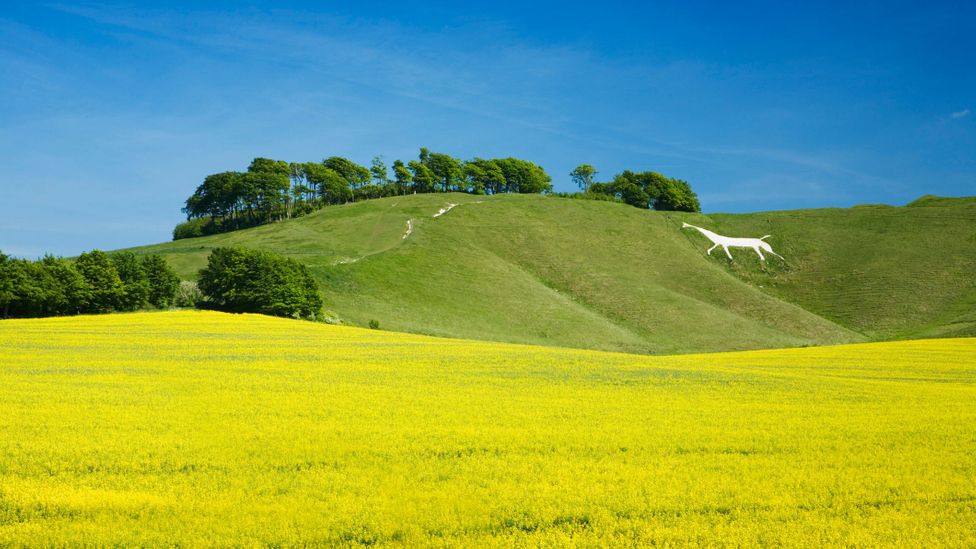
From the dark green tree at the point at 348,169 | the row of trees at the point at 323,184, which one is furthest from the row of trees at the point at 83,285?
the dark green tree at the point at 348,169

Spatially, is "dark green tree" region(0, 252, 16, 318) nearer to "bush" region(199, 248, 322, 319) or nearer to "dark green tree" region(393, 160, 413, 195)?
"bush" region(199, 248, 322, 319)

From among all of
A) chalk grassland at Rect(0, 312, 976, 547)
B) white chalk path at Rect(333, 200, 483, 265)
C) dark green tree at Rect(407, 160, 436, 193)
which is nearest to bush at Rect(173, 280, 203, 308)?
white chalk path at Rect(333, 200, 483, 265)

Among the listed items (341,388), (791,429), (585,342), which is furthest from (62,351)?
(585,342)

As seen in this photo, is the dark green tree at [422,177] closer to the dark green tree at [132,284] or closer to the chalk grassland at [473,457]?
the dark green tree at [132,284]

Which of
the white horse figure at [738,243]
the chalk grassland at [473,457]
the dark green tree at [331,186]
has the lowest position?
the chalk grassland at [473,457]

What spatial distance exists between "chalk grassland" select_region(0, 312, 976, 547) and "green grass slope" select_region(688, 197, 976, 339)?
6334cm

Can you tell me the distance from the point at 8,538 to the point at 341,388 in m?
14.7

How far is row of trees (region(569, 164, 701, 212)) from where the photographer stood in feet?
572

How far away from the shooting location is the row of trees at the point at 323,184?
452 ft

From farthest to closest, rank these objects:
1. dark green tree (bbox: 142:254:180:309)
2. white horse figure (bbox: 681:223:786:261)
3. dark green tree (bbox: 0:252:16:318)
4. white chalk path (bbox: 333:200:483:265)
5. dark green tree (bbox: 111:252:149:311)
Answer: white horse figure (bbox: 681:223:786:261) → white chalk path (bbox: 333:200:483:265) → dark green tree (bbox: 142:254:180:309) → dark green tree (bbox: 111:252:149:311) → dark green tree (bbox: 0:252:16:318)

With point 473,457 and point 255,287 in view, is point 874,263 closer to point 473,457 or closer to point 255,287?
point 255,287

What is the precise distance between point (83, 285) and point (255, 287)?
14.2 m

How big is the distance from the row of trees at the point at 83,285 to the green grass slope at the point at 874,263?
256 feet

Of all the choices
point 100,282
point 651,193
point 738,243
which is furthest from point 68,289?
point 651,193
